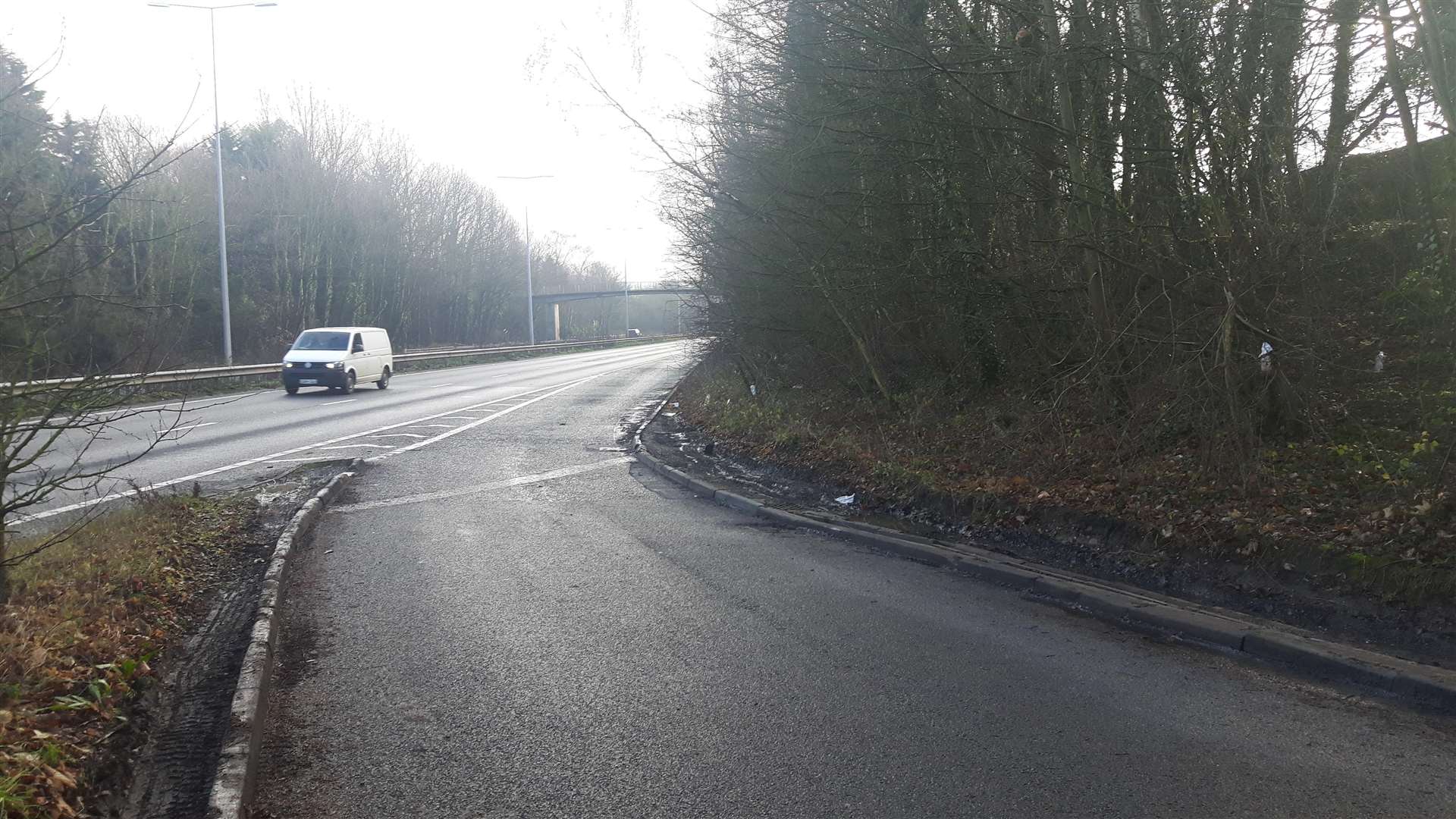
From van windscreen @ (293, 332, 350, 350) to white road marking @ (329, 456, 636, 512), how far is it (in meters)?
16.9

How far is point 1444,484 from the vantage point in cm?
675

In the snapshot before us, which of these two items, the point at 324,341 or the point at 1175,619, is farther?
the point at 324,341

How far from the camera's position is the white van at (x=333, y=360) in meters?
28.3

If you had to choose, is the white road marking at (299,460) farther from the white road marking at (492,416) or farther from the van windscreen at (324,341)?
the van windscreen at (324,341)

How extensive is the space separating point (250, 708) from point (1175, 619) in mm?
5578

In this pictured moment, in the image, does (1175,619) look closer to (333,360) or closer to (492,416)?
(492,416)

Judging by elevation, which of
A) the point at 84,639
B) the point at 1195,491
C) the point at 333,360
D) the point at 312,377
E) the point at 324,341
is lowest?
the point at 84,639

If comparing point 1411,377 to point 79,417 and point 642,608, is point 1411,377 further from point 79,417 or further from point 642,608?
point 79,417

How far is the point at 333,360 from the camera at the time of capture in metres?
28.7

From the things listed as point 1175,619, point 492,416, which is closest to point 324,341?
point 492,416

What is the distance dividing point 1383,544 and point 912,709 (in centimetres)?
398

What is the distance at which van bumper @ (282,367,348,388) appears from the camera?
92.4 feet

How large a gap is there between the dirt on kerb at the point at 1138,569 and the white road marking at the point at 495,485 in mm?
1930

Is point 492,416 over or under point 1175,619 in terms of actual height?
over
